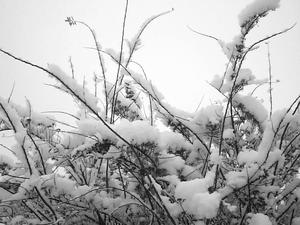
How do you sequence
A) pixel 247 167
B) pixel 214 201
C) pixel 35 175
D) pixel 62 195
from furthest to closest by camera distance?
pixel 62 195 < pixel 35 175 < pixel 247 167 < pixel 214 201

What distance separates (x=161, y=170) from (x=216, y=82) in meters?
0.52

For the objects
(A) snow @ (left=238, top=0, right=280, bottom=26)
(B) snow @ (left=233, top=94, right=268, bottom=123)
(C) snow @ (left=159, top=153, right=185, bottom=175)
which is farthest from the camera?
(B) snow @ (left=233, top=94, right=268, bottom=123)

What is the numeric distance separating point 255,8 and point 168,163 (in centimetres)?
68

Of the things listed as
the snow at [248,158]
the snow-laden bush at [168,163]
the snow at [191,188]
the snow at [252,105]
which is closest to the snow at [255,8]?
the snow-laden bush at [168,163]

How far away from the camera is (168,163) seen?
1162mm

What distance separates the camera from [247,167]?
969 millimetres

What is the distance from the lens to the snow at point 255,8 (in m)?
1.05

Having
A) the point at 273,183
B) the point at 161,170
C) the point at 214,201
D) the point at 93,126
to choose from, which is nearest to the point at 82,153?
the point at 93,126

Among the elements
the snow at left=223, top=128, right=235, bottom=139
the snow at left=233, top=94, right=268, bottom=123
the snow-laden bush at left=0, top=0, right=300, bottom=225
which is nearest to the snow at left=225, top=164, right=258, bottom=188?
the snow-laden bush at left=0, top=0, right=300, bottom=225

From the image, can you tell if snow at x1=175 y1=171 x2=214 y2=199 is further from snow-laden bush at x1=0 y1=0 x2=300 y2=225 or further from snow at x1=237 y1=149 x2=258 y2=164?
snow at x1=237 y1=149 x2=258 y2=164

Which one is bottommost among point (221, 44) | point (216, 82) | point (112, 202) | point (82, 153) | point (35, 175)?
point (112, 202)

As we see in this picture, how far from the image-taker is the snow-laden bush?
96cm

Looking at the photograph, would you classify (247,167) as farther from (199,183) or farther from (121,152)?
(121,152)

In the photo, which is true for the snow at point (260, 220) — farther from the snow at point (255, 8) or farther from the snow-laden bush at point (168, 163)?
the snow at point (255, 8)
